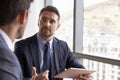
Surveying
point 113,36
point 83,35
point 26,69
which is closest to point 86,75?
point 26,69

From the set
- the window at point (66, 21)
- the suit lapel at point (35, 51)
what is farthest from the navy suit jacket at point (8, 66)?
the window at point (66, 21)

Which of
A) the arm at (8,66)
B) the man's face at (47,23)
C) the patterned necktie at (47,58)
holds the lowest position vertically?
the patterned necktie at (47,58)

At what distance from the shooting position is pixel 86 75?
216 centimetres

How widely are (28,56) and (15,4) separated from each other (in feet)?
4.51

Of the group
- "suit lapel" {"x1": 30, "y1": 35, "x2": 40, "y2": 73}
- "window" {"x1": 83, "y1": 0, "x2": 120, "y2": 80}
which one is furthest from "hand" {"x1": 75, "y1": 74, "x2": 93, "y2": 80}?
"window" {"x1": 83, "y1": 0, "x2": 120, "y2": 80}

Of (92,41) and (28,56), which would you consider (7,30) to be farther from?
(92,41)

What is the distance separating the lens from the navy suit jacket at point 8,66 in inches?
32.1

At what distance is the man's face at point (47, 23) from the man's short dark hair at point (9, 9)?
139 cm

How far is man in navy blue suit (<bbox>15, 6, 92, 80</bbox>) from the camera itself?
227 cm

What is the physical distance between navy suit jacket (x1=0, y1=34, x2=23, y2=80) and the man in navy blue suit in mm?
1399

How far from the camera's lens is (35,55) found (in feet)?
7.59

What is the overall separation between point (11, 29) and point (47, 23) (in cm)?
143

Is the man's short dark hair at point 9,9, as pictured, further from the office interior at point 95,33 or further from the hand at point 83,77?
the office interior at point 95,33

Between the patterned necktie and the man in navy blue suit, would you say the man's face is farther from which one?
the patterned necktie
